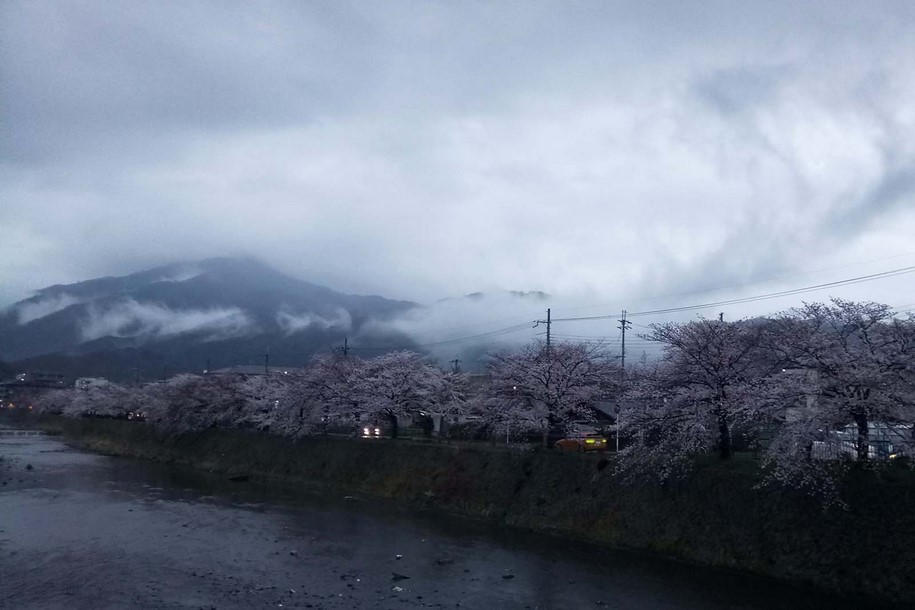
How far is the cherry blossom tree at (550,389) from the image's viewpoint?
32844 millimetres

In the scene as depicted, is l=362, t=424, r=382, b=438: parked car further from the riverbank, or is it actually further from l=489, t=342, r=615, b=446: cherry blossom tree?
l=489, t=342, r=615, b=446: cherry blossom tree

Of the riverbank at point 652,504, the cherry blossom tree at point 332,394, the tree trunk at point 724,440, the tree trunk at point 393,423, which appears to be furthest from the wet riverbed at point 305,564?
the cherry blossom tree at point 332,394

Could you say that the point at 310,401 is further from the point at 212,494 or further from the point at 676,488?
the point at 676,488

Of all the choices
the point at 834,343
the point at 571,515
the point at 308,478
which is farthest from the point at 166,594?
the point at 308,478

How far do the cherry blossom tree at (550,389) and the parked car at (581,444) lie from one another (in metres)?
0.95

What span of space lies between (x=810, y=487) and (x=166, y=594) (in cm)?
1863

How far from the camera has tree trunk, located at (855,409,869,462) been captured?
1975cm

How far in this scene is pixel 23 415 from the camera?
108688 mm

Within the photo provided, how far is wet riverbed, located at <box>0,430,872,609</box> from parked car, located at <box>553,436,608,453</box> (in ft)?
27.0

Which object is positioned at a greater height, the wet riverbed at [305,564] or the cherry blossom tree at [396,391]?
the cherry blossom tree at [396,391]

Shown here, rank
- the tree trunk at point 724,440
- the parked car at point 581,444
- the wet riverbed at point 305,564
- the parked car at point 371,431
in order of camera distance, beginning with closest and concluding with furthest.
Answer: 1. the wet riverbed at point 305,564
2. the tree trunk at point 724,440
3. the parked car at point 581,444
4. the parked car at point 371,431

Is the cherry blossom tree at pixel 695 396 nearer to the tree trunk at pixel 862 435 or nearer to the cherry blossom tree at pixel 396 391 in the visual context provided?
the tree trunk at pixel 862 435

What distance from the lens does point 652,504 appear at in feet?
82.6

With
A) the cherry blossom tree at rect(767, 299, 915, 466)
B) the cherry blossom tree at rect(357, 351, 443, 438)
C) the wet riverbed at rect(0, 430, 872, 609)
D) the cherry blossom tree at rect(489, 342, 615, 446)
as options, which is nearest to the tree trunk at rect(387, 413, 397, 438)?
the cherry blossom tree at rect(357, 351, 443, 438)
